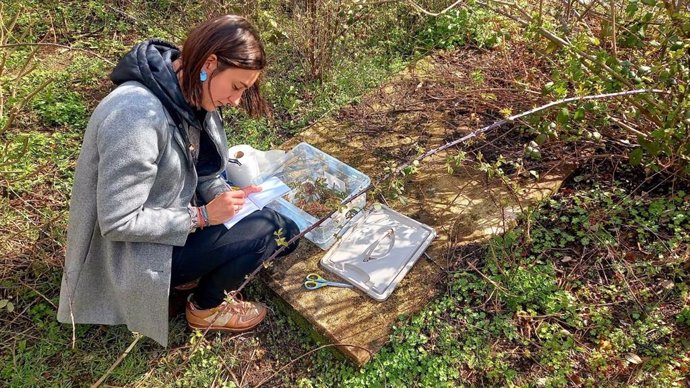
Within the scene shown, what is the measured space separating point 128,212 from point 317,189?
124 cm

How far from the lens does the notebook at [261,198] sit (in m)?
2.48

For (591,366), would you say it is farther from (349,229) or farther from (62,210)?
(62,210)

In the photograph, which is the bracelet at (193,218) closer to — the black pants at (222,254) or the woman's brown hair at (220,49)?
the black pants at (222,254)

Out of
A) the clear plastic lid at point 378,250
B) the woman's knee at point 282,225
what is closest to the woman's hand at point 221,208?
the woman's knee at point 282,225

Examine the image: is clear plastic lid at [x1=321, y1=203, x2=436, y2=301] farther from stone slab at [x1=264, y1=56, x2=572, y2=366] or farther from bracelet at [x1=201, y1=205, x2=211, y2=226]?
bracelet at [x1=201, y1=205, x2=211, y2=226]

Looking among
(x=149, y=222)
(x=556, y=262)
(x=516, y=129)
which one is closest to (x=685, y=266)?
(x=556, y=262)

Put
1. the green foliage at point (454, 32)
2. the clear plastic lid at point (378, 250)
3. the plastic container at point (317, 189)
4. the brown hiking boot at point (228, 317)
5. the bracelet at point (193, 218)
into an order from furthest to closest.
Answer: the green foliage at point (454, 32)
the plastic container at point (317, 189)
the clear plastic lid at point (378, 250)
the brown hiking boot at point (228, 317)
the bracelet at point (193, 218)

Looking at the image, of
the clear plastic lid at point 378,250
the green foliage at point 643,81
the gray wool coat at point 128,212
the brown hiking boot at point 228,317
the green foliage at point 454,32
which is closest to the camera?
the gray wool coat at point 128,212

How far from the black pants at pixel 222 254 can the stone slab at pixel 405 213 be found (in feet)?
1.11

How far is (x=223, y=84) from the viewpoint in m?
2.07

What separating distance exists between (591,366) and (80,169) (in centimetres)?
243

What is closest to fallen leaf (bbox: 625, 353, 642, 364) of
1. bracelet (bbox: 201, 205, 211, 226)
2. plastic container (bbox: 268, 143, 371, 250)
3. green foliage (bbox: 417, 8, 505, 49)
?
plastic container (bbox: 268, 143, 371, 250)

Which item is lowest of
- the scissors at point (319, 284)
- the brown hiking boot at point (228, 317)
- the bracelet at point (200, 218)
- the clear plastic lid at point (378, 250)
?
the brown hiking boot at point (228, 317)

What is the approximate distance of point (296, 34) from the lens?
3979 mm
